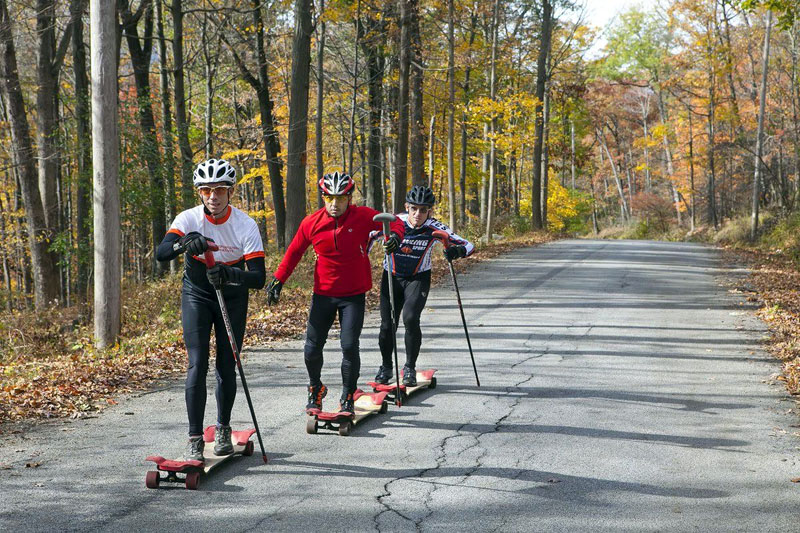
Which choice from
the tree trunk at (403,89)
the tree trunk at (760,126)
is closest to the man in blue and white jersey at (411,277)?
the tree trunk at (403,89)

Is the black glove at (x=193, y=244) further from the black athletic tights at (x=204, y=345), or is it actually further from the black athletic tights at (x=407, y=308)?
the black athletic tights at (x=407, y=308)

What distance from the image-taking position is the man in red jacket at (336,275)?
6762 mm

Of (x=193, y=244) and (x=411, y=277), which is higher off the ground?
(x=193, y=244)

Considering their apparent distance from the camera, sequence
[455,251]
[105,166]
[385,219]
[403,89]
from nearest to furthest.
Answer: [385,219] → [455,251] → [105,166] → [403,89]

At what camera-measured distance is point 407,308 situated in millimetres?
8031

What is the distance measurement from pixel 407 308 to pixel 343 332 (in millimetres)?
1329

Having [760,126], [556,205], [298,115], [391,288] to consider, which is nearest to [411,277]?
[391,288]

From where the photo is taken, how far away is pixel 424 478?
552 centimetres

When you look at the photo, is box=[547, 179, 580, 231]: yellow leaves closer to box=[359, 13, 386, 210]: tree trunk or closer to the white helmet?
box=[359, 13, 386, 210]: tree trunk

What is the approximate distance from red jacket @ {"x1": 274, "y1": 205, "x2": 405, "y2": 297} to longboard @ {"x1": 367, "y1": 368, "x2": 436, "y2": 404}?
52.2 inches

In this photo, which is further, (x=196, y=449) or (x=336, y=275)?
(x=336, y=275)

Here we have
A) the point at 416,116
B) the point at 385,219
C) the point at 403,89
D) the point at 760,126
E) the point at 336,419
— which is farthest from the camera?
the point at 760,126

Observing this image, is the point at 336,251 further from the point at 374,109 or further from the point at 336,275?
the point at 374,109

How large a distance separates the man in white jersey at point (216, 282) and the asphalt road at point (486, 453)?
0.51 meters
